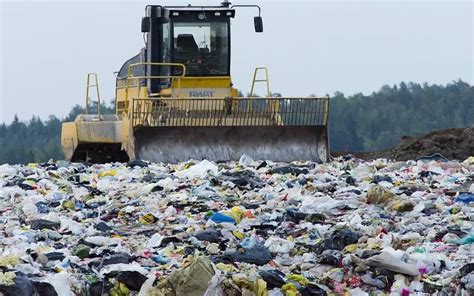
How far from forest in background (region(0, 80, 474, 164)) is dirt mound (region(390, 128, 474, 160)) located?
2594 cm

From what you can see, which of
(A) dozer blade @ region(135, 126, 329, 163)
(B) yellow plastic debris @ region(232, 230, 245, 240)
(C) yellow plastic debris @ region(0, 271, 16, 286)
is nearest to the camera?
(C) yellow plastic debris @ region(0, 271, 16, 286)

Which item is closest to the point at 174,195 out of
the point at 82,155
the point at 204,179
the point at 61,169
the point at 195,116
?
the point at 204,179

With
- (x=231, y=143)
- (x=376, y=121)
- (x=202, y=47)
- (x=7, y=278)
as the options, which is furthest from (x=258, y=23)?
(x=376, y=121)

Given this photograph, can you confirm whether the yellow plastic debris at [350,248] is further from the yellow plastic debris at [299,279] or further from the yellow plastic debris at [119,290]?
the yellow plastic debris at [119,290]

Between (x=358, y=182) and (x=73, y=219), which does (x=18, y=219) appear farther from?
(x=358, y=182)

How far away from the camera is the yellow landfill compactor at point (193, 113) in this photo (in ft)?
50.2

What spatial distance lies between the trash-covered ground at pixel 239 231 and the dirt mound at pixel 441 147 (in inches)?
214

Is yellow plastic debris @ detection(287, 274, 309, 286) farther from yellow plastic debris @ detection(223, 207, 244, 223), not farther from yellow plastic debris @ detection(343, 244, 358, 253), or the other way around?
yellow plastic debris @ detection(223, 207, 244, 223)

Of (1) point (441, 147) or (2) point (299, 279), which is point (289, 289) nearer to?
(2) point (299, 279)

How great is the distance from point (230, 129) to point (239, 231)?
6.50 meters

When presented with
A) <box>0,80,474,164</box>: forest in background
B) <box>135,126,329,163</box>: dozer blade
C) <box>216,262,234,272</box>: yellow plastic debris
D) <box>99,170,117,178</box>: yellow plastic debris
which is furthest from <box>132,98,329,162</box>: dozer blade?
<box>0,80,474,164</box>: forest in background

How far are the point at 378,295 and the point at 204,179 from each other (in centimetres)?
511

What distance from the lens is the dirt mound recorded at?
19.0m

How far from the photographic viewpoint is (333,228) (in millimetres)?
8773
